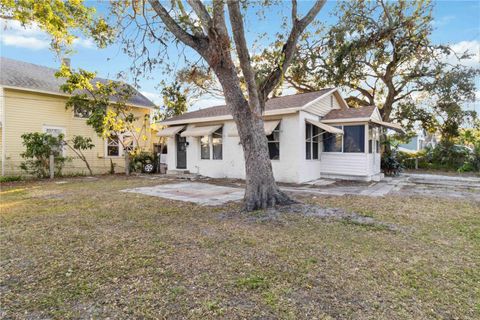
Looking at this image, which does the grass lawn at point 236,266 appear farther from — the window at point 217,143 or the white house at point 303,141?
the window at point 217,143

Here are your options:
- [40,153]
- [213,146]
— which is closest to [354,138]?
[213,146]

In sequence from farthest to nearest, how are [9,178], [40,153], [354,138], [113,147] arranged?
[113,147]
[40,153]
[9,178]
[354,138]

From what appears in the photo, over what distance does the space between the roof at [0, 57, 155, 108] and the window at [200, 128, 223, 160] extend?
30.1 ft

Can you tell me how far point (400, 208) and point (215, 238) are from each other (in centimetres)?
534

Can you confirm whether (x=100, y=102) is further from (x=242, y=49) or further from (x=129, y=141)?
(x=242, y=49)

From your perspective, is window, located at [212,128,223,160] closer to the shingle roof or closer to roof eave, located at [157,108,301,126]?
roof eave, located at [157,108,301,126]

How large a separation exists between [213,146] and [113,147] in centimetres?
846

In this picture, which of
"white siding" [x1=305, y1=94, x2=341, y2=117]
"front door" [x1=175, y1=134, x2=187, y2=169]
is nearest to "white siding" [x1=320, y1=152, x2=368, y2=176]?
"white siding" [x1=305, y1=94, x2=341, y2=117]

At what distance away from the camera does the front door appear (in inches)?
645

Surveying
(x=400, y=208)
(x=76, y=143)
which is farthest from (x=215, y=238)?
(x=76, y=143)

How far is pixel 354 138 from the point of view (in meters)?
12.6

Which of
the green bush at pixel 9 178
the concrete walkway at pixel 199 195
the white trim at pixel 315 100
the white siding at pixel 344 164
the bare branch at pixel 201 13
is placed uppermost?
the bare branch at pixel 201 13

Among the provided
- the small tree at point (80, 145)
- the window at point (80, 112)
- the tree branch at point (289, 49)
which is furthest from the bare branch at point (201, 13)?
the window at point (80, 112)

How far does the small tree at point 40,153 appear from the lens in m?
13.7
